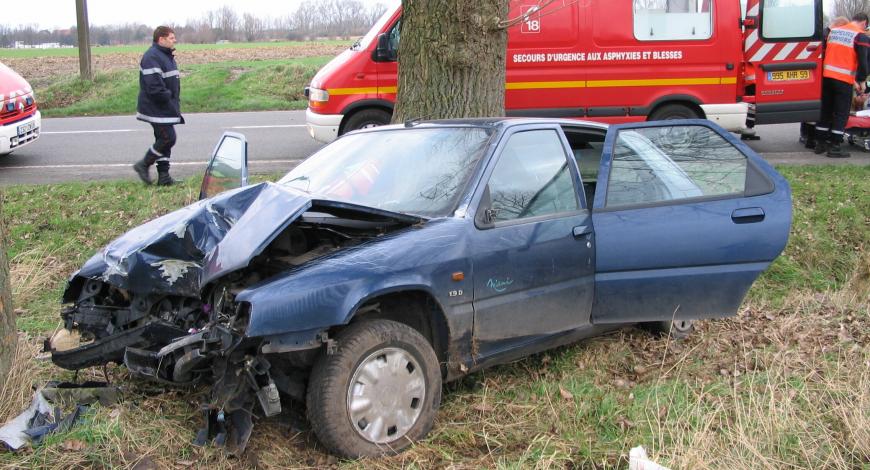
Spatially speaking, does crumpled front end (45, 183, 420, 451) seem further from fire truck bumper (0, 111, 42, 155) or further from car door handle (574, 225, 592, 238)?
fire truck bumper (0, 111, 42, 155)

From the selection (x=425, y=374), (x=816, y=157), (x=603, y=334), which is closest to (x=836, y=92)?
(x=816, y=157)

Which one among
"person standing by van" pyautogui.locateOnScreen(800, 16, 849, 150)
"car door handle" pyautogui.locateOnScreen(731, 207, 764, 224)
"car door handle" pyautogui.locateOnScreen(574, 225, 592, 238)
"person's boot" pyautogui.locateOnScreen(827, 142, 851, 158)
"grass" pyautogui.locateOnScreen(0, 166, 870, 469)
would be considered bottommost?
"grass" pyautogui.locateOnScreen(0, 166, 870, 469)

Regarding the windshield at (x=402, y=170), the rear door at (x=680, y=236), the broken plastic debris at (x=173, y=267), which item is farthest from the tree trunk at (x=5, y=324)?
the rear door at (x=680, y=236)

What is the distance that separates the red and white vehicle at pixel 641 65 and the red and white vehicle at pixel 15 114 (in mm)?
3719

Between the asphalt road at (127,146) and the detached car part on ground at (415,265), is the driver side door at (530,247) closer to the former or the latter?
the detached car part on ground at (415,265)

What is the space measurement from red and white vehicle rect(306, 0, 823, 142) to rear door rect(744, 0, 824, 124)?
0.04 ft

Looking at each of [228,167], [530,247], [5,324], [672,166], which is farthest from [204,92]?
[530,247]

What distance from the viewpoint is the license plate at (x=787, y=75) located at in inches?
405

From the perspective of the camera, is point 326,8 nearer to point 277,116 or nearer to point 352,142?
point 277,116

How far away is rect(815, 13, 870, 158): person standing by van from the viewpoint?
10250 millimetres

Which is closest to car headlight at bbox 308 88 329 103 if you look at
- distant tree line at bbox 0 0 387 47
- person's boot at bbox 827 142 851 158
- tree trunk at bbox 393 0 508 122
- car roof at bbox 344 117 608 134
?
tree trunk at bbox 393 0 508 122

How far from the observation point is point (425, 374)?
366 cm

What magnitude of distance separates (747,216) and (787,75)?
675cm

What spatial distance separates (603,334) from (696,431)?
1417mm
